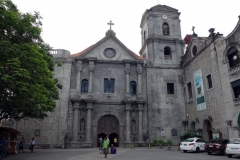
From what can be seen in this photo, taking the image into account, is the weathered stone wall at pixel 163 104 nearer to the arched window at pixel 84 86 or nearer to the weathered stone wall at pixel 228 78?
the weathered stone wall at pixel 228 78

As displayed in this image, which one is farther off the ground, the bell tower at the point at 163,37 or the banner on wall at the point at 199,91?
the bell tower at the point at 163,37

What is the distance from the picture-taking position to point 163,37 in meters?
29.9

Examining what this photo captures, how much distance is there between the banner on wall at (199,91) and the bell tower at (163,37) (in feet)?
16.3

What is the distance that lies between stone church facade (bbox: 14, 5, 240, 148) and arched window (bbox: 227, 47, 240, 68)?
1.10 meters

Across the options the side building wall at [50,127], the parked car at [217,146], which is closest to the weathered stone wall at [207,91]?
the parked car at [217,146]

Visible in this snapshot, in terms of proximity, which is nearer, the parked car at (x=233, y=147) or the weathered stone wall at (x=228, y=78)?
the parked car at (x=233, y=147)

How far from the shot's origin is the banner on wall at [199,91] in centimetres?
2298

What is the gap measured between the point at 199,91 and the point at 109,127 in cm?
1125

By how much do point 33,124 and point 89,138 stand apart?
678 centimetres

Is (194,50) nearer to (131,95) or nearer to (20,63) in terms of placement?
(131,95)

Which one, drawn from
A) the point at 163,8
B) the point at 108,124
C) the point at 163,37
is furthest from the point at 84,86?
the point at 163,8

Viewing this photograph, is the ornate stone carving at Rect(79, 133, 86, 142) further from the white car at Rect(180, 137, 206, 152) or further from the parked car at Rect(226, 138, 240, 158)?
the parked car at Rect(226, 138, 240, 158)

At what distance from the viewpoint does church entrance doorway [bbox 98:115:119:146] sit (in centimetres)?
2500

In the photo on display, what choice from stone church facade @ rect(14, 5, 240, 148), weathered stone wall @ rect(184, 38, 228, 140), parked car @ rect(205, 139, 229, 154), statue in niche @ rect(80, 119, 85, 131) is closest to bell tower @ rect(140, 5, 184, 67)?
stone church facade @ rect(14, 5, 240, 148)
